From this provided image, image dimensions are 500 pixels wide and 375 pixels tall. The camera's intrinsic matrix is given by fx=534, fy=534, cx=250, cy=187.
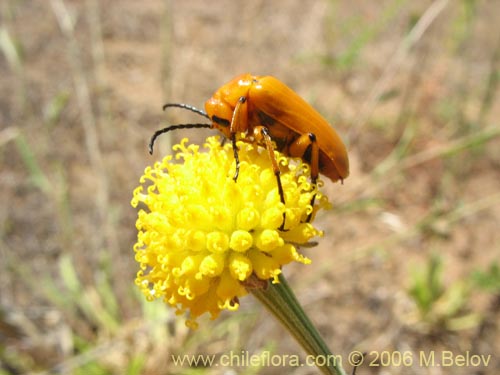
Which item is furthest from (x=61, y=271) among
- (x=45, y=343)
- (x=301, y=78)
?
(x=301, y=78)

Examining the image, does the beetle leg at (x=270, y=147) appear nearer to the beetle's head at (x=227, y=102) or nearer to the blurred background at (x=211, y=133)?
the beetle's head at (x=227, y=102)

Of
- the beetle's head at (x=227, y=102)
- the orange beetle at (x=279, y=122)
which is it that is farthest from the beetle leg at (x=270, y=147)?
the beetle's head at (x=227, y=102)

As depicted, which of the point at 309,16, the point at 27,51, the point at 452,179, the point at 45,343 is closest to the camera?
the point at 45,343

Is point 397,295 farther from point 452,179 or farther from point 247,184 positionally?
point 247,184

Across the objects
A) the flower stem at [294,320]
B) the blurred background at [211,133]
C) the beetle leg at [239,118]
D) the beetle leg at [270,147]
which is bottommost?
the flower stem at [294,320]

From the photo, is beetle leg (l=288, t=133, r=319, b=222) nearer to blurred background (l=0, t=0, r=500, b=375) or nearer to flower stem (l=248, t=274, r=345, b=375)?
flower stem (l=248, t=274, r=345, b=375)

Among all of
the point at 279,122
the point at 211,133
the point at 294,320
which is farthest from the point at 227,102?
the point at 211,133

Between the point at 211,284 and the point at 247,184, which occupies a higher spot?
the point at 247,184
